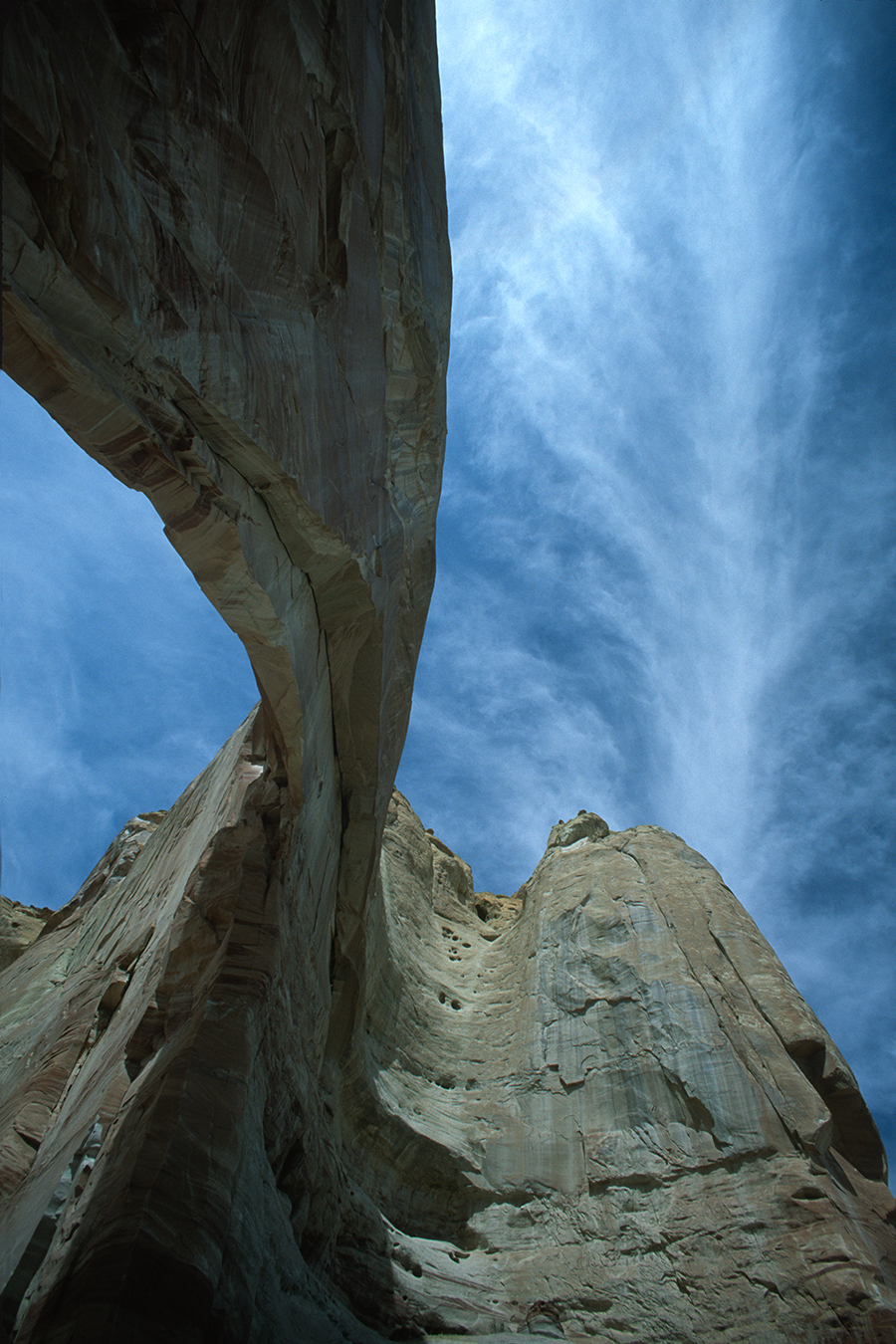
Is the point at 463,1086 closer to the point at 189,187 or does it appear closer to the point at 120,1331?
the point at 120,1331

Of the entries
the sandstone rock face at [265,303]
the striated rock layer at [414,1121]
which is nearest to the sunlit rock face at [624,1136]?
the striated rock layer at [414,1121]

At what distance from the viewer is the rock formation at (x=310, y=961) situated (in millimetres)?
4215

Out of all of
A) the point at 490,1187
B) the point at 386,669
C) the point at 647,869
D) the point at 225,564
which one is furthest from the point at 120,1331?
the point at 647,869

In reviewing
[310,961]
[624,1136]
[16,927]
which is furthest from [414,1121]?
[16,927]

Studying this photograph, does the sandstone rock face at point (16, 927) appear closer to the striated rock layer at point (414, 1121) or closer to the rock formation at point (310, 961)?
the striated rock layer at point (414, 1121)

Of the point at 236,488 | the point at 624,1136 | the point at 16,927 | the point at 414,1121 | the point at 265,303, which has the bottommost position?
the point at 414,1121

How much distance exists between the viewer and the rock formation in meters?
4.21

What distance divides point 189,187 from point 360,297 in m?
3.29

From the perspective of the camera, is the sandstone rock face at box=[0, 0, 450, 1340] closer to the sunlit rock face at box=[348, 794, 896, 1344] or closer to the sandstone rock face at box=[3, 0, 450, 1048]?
the sandstone rock face at box=[3, 0, 450, 1048]

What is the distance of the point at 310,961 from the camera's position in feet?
27.1

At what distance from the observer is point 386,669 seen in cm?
961

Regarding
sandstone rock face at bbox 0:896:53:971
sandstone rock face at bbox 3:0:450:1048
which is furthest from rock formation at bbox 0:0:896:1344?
sandstone rock face at bbox 0:896:53:971

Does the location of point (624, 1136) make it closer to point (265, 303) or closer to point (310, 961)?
point (310, 961)

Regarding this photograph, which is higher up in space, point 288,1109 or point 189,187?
point 189,187
